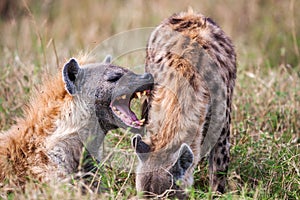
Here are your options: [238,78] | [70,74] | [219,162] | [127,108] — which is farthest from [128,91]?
[238,78]

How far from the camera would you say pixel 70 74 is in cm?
451

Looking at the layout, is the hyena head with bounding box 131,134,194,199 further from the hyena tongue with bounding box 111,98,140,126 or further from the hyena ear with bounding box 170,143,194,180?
the hyena tongue with bounding box 111,98,140,126

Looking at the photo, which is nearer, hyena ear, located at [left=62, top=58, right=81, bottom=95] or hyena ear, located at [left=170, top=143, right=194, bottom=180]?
hyena ear, located at [left=170, top=143, right=194, bottom=180]

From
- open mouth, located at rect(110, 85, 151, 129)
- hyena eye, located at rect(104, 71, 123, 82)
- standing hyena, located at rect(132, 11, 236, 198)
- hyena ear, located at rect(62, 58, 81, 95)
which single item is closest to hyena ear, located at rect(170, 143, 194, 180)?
standing hyena, located at rect(132, 11, 236, 198)

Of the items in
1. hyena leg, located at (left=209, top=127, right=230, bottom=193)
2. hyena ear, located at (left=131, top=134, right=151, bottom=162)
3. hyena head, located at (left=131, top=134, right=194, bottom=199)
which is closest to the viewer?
hyena head, located at (left=131, top=134, right=194, bottom=199)

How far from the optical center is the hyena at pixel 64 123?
431 centimetres

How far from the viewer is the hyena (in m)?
4.31

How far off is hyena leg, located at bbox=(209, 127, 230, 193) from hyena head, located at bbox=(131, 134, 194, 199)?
65 cm

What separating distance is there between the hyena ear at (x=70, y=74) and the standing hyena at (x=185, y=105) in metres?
0.59

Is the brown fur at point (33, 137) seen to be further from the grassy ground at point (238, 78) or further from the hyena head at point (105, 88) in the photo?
the grassy ground at point (238, 78)

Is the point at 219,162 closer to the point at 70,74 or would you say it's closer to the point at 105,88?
the point at 105,88

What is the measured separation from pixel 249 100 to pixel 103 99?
6.14 feet

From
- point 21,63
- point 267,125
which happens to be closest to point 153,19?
point 21,63

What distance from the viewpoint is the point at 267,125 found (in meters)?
5.53
